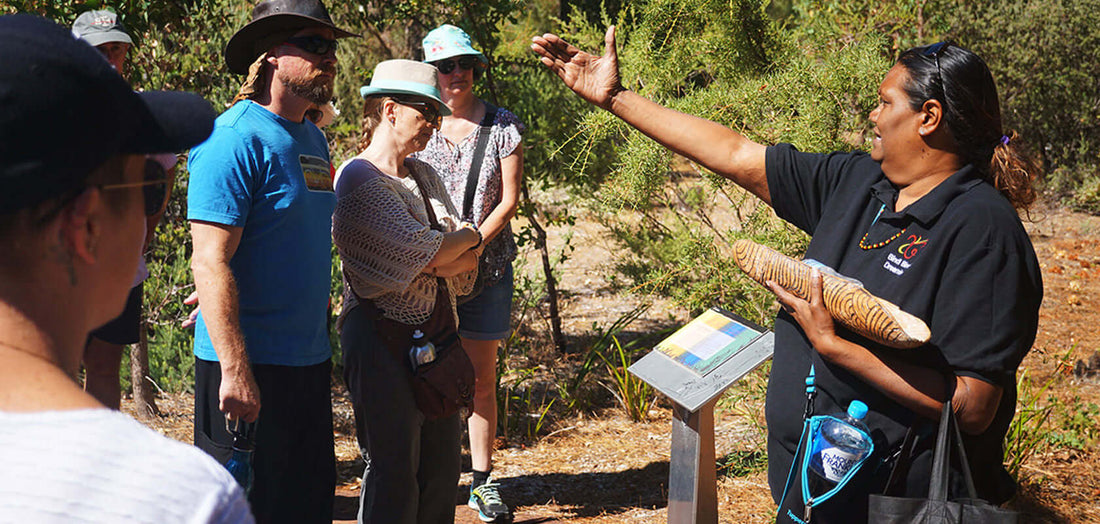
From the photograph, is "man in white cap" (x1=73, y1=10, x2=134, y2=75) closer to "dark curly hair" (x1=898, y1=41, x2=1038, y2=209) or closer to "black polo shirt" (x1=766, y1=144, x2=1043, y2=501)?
"black polo shirt" (x1=766, y1=144, x2=1043, y2=501)

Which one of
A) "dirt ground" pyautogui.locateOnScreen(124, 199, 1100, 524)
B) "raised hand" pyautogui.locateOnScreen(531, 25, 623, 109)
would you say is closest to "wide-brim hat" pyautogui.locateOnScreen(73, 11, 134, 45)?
"raised hand" pyautogui.locateOnScreen(531, 25, 623, 109)

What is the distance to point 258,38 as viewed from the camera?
2818 mm

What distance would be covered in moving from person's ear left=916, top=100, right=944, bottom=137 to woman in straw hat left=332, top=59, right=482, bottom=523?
149 cm

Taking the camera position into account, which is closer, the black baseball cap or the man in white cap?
the black baseball cap

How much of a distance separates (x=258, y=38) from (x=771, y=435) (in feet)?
6.65

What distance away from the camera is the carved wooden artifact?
1905 millimetres

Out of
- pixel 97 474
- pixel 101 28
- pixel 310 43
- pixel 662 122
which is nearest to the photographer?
pixel 97 474

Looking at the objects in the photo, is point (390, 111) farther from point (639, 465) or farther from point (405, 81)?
point (639, 465)

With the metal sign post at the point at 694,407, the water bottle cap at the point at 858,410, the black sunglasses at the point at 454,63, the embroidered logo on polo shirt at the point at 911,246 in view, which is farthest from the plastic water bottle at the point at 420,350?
the black sunglasses at the point at 454,63

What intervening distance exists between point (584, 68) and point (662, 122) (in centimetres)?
35

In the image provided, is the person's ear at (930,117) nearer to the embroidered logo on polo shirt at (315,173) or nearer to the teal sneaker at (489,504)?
the embroidered logo on polo shirt at (315,173)

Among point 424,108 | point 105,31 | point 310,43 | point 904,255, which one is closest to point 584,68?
point 424,108

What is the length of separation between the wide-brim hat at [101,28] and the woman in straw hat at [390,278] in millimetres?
1442

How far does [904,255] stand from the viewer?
6.81 feet
